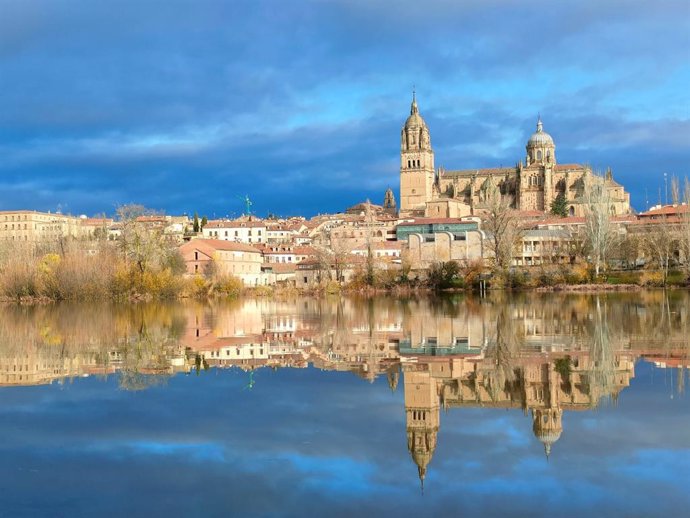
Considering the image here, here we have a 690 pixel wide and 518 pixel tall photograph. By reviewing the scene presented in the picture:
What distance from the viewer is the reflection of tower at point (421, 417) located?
30.3 feet

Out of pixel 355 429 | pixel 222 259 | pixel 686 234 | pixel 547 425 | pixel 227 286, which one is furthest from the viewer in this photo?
pixel 222 259

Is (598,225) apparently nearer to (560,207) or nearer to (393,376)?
(393,376)

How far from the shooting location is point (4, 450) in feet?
32.3

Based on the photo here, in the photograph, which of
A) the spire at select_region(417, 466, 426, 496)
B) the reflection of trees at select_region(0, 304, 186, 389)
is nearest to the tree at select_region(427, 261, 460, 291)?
the reflection of trees at select_region(0, 304, 186, 389)

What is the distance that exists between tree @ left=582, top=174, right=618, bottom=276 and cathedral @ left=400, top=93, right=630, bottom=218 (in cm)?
4686

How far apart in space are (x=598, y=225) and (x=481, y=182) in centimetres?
6732

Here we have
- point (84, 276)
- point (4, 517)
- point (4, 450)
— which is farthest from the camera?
point (84, 276)

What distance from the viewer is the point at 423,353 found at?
18.7m

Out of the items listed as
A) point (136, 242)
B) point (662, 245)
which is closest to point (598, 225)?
point (662, 245)

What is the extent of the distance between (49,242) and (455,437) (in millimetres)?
81236

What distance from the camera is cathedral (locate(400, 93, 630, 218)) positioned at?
376 feet

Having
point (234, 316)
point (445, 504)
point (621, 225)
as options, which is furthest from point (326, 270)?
point (445, 504)

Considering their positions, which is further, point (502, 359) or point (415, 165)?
point (415, 165)

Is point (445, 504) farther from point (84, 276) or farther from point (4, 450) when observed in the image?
point (84, 276)
